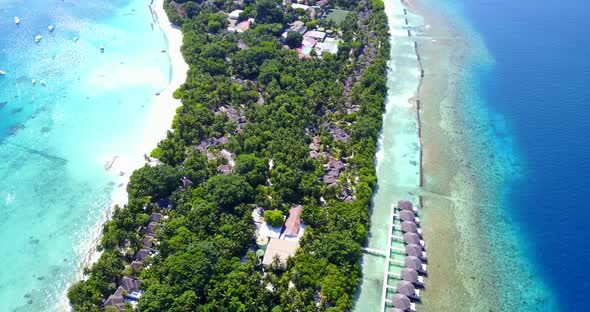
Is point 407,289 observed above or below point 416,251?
below

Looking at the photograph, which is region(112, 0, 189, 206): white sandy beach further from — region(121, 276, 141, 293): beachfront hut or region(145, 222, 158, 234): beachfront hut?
region(121, 276, 141, 293): beachfront hut

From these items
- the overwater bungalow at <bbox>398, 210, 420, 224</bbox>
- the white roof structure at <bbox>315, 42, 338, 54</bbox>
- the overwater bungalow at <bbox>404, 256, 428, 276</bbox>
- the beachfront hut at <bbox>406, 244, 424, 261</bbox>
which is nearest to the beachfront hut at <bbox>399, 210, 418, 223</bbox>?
the overwater bungalow at <bbox>398, 210, 420, 224</bbox>

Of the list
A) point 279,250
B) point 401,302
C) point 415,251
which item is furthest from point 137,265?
point 415,251

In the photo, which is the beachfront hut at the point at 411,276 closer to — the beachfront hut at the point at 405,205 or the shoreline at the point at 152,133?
the beachfront hut at the point at 405,205

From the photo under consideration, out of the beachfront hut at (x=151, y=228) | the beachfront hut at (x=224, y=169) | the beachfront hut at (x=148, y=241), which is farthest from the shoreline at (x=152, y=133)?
the beachfront hut at (x=224, y=169)

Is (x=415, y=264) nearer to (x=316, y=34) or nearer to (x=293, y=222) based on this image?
(x=293, y=222)
